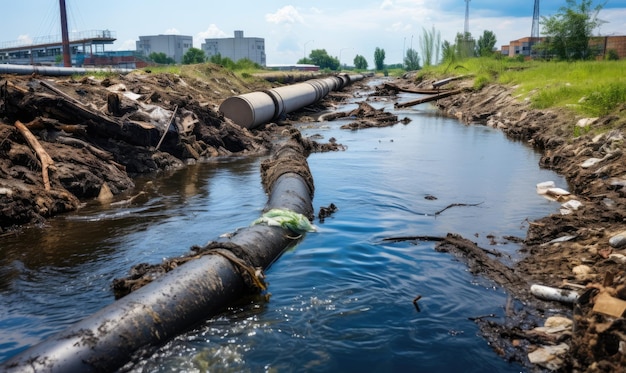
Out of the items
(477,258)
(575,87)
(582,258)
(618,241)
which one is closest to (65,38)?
(575,87)

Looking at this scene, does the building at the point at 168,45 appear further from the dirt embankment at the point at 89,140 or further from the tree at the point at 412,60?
the dirt embankment at the point at 89,140

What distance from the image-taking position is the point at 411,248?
23.9ft

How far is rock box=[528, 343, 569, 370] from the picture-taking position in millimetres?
4191

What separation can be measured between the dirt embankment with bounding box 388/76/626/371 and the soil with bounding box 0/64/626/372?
0.04 feet

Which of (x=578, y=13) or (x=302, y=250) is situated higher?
(x=578, y=13)

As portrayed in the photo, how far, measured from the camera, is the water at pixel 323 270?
183 inches

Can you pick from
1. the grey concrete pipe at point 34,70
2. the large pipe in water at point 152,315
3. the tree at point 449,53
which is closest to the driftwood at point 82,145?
the large pipe in water at point 152,315

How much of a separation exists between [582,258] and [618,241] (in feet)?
1.42

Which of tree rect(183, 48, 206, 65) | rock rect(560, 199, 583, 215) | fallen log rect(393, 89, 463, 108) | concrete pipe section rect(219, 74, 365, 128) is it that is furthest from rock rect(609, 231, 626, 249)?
tree rect(183, 48, 206, 65)

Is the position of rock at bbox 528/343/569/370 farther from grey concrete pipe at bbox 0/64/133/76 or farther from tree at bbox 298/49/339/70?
tree at bbox 298/49/339/70

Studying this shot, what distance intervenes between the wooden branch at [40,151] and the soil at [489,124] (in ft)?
0.30

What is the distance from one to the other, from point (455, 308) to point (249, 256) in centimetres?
232

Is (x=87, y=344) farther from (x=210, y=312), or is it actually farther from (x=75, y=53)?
(x=75, y=53)

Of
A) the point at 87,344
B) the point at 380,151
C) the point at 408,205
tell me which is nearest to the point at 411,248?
the point at 408,205
